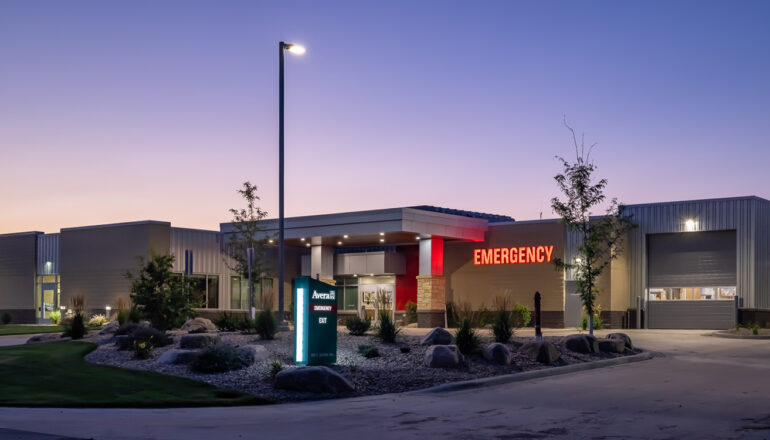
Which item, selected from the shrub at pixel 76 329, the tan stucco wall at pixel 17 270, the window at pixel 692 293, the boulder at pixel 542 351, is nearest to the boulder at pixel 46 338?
the shrub at pixel 76 329

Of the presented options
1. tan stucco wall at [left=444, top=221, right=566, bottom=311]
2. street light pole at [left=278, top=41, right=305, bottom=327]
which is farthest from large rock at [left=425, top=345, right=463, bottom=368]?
tan stucco wall at [left=444, top=221, right=566, bottom=311]

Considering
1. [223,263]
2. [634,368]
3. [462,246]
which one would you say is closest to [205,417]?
[634,368]

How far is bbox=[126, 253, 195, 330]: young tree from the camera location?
2612 cm

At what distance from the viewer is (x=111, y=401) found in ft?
44.7

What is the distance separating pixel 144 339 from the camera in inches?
829

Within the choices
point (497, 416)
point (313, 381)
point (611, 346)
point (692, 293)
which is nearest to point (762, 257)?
point (692, 293)

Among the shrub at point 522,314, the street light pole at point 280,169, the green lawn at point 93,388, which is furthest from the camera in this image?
the shrub at point 522,314

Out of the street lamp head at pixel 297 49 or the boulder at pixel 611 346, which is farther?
the street lamp head at pixel 297 49

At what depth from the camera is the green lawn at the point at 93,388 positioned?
1366 centimetres

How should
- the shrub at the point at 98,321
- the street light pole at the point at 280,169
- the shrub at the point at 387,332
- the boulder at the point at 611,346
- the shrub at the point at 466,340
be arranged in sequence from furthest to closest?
1. the shrub at the point at 98,321
2. the street light pole at the point at 280,169
3. the boulder at the point at 611,346
4. the shrub at the point at 387,332
5. the shrub at the point at 466,340

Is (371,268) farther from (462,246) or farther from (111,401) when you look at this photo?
(111,401)

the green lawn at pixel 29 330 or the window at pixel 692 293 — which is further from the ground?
the window at pixel 692 293

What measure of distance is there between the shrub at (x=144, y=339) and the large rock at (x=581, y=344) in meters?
10.4

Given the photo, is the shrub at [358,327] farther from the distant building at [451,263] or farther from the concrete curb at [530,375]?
the concrete curb at [530,375]
